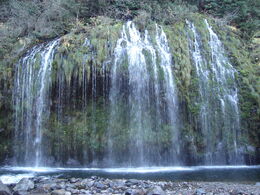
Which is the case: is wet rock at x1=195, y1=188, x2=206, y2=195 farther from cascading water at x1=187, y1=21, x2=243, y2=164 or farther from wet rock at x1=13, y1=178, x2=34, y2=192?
cascading water at x1=187, y1=21, x2=243, y2=164

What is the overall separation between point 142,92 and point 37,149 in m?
4.62

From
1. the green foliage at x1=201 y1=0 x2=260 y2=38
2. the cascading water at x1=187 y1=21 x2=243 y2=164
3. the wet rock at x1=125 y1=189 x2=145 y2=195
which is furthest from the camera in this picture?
the green foliage at x1=201 y1=0 x2=260 y2=38

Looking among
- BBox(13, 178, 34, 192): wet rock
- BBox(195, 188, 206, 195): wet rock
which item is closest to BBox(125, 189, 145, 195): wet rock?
BBox(195, 188, 206, 195): wet rock

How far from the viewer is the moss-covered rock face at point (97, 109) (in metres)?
11.7

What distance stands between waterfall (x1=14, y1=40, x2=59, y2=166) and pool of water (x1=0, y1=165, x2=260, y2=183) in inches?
30.8

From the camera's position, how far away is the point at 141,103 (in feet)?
39.0

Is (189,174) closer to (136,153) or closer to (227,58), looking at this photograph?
(136,153)

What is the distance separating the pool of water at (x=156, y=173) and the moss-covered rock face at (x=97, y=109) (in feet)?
2.53

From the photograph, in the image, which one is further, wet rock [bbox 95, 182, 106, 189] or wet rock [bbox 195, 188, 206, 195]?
wet rock [bbox 95, 182, 106, 189]

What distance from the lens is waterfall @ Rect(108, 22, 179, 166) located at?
1153 cm

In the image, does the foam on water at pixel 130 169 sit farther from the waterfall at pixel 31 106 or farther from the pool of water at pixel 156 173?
the waterfall at pixel 31 106

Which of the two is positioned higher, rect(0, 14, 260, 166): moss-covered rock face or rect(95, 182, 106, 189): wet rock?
rect(0, 14, 260, 166): moss-covered rock face

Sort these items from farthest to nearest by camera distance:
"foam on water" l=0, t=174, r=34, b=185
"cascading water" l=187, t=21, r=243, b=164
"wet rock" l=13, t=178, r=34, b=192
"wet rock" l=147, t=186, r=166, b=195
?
"cascading water" l=187, t=21, r=243, b=164
"foam on water" l=0, t=174, r=34, b=185
"wet rock" l=13, t=178, r=34, b=192
"wet rock" l=147, t=186, r=166, b=195

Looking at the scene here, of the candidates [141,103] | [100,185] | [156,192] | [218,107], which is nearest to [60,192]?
[100,185]
